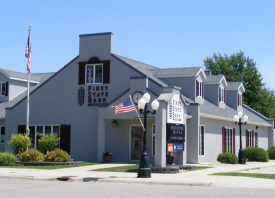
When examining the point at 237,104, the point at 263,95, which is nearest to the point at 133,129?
the point at 237,104

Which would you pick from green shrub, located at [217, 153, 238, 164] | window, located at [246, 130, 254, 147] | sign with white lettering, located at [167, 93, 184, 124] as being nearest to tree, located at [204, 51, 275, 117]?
window, located at [246, 130, 254, 147]

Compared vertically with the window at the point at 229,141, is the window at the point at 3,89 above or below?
above

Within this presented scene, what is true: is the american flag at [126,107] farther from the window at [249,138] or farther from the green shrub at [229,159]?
the window at [249,138]

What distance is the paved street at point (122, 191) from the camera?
39.1 ft

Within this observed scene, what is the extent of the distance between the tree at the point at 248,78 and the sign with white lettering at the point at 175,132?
116 ft

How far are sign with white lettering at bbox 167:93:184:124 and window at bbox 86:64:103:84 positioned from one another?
8239 mm

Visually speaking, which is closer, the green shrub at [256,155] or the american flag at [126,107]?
the american flag at [126,107]

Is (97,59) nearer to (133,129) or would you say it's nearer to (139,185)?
(133,129)

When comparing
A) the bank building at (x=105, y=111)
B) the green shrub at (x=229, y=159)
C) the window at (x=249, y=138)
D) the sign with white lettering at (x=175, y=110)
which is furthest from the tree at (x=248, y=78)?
the sign with white lettering at (x=175, y=110)

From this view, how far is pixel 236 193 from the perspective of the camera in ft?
40.9

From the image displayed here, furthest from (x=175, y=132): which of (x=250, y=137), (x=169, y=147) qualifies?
(x=250, y=137)

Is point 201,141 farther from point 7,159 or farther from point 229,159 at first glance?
point 7,159

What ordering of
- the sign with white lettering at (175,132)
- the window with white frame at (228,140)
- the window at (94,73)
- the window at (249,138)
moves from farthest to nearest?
the window at (249,138)
the window with white frame at (228,140)
the window at (94,73)
the sign with white lettering at (175,132)

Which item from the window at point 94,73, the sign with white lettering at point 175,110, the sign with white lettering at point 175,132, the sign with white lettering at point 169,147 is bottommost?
the sign with white lettering at point 169,147
